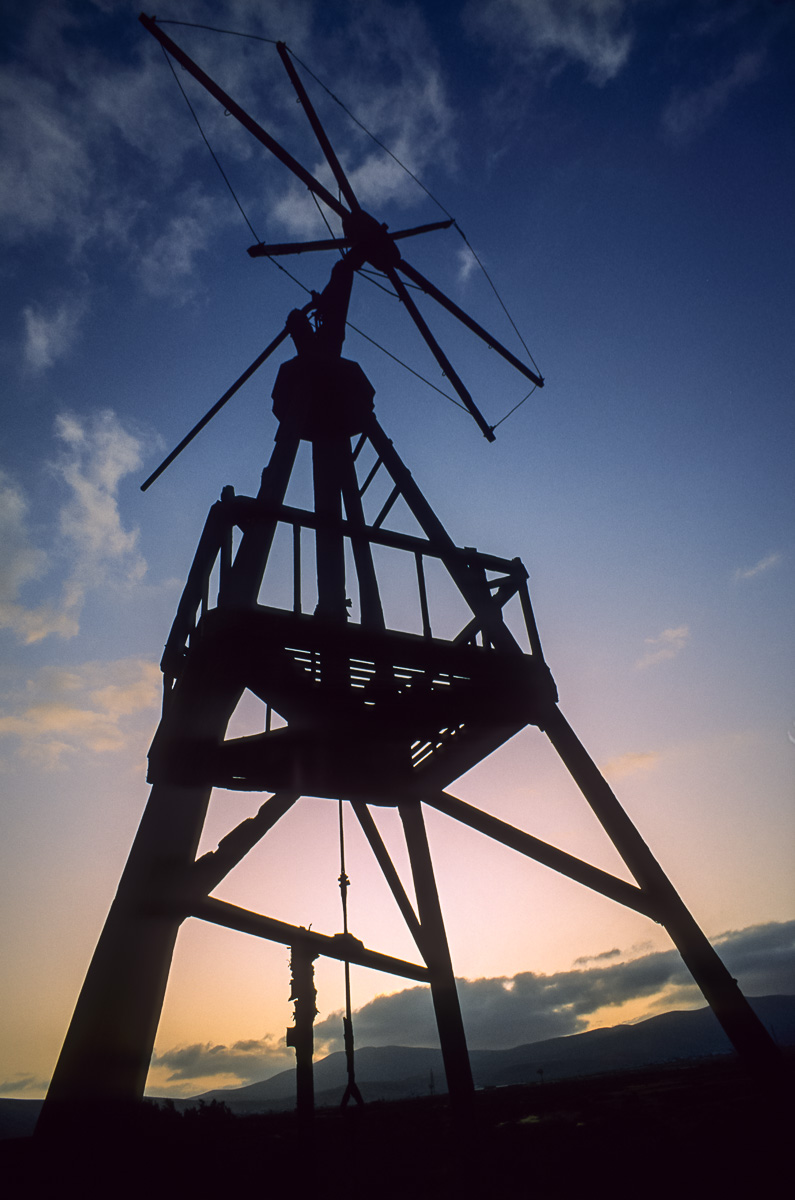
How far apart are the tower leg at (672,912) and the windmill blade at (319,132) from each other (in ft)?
36.7

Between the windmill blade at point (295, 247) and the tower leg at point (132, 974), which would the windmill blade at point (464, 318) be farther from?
the tower leg at point (132, 974)

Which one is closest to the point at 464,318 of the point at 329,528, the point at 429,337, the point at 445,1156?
the point at 429,337

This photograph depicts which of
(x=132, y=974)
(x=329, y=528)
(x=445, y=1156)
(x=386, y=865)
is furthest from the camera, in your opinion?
(x=445, y=1156)

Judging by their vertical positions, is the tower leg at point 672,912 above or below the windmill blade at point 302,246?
below

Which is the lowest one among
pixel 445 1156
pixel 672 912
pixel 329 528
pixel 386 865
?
pixel 445 1156

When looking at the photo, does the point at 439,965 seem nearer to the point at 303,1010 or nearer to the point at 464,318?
the point at 303,1010

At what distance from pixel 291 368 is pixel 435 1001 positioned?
27.8 feet

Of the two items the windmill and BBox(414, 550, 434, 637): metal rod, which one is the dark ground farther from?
BBox(414, 550, 434, 637): metal rod

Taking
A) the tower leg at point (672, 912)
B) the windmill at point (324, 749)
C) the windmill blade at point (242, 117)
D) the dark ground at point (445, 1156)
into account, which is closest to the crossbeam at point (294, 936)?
the windmill at point (324, 749)

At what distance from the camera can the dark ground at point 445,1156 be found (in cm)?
376

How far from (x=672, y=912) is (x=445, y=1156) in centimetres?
3226

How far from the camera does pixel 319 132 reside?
12.0m

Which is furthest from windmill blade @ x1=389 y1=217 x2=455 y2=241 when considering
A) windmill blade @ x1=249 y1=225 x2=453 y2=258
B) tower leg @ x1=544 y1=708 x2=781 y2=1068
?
tower leg @ x1=544 y1=708 x2=781 y2=1068

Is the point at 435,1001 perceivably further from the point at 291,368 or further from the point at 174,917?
the point at 291,368
